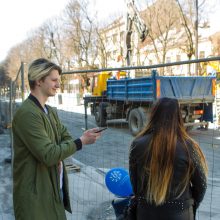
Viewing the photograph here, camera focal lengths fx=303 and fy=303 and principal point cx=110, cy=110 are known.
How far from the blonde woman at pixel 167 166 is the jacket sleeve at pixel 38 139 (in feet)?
1.55

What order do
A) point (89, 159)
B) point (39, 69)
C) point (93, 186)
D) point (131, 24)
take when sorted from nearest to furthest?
1. point (39, 69)
2. point (93, 186)
3. point (89, 159)
4. point (131, 24)

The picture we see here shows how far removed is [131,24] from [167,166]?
54.2 ft

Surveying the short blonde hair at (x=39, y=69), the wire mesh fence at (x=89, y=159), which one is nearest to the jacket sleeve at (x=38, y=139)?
the short blonde hair at (x=39, y=69)

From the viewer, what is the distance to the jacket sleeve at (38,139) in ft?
6.17

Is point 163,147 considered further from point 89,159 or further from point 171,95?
point 171,95

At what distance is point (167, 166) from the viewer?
1.75 m

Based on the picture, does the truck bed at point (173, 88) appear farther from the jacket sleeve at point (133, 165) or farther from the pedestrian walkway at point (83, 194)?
the jacket sleeve at point (133, 165)

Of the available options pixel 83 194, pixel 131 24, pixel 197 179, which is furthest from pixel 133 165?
pixel 131 24

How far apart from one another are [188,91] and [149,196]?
867 cm

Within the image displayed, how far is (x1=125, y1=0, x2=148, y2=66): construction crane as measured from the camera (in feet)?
55.7

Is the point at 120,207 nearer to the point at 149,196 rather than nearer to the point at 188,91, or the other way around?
the point at 149,196

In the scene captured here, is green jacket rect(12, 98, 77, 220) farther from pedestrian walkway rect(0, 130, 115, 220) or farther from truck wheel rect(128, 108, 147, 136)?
truck wheel rect(128, 108, 147, 136)

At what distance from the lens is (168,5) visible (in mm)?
28250

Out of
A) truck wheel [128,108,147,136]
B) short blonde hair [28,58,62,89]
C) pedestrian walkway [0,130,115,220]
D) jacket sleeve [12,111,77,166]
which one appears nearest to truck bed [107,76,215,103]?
truck wheel [128,108,147,136]
